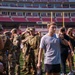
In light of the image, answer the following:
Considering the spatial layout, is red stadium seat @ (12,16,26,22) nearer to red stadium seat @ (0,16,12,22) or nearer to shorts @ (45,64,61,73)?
red stadium seat @ (0,16,12,22)

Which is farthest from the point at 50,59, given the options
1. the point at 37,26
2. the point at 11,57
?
the point at 37,26

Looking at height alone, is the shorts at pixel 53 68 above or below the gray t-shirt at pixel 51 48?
below

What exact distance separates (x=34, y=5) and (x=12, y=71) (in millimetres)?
62782

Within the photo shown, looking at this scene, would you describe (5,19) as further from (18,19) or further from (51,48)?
(51,48)

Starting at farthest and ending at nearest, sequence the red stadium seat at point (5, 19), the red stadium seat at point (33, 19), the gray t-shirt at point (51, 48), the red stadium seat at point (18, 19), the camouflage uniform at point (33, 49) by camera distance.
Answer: the red stadium seat at point (33, 19) < the red stadium seat at point (18, 19) < the red stadium seat at point (5, 19) < the camouflage uniform at point (33, 49) < the gray t-shirt at point (51, 48)

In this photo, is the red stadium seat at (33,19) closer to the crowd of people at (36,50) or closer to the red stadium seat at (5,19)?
the red stadium seat at (5,19)

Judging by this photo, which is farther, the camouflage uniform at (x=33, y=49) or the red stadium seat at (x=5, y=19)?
the red stadium seat at (x=5, y=19)

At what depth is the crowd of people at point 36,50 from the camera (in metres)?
6.33

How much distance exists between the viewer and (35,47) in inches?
410

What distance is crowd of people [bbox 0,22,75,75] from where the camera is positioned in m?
6.33

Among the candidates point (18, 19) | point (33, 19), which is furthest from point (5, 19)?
point (33, 19)

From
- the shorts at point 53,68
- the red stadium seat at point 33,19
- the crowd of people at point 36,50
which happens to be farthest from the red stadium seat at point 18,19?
the shorts at point 53,68

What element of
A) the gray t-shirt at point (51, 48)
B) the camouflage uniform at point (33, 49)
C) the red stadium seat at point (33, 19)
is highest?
the gray t-shirt at point (51, 48)

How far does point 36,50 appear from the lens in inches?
419
